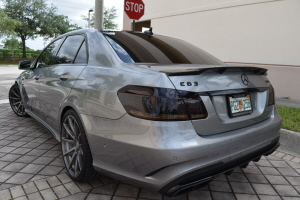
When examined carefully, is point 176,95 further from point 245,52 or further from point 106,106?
point 245,52

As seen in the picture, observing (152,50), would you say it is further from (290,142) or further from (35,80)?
(290,142)

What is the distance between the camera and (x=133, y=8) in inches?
226

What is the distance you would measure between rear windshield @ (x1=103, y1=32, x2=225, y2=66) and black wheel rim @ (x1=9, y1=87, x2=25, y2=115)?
3.15 meters

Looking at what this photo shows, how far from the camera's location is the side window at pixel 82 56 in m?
2.60

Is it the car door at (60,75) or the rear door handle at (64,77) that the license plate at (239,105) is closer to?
the car door at (60,75)

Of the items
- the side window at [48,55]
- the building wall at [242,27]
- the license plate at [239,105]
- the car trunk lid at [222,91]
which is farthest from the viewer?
the building wall at [242,27]

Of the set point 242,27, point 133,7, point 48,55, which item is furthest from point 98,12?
point 48,55

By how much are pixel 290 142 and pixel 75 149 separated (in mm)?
3076

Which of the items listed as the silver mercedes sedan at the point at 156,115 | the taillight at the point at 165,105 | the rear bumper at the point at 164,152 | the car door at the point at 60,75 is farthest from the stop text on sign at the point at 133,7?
the taillight at the point at 165,105

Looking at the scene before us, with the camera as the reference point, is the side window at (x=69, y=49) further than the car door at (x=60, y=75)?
Yes

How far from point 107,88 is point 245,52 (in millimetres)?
6882

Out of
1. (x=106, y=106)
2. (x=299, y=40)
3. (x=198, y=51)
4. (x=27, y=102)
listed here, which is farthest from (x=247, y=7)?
(x=106, y=106)

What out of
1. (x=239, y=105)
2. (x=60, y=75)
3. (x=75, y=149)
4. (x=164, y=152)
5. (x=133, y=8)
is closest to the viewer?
(x=164, y=152)

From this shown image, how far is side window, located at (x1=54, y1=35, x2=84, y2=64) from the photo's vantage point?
287 cm
